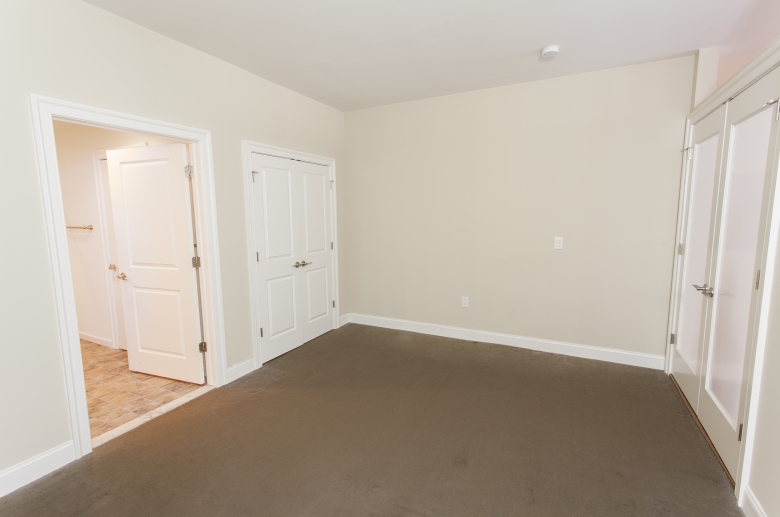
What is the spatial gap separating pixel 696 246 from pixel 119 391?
489cm

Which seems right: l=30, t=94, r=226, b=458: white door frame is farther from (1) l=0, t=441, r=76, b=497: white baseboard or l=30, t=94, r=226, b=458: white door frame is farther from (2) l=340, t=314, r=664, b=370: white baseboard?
(2) l=340, t=314, r=664, b=370: white baseboard

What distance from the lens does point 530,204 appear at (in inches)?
148

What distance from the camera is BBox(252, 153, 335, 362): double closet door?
11.6 ft

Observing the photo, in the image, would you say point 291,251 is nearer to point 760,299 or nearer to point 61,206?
point 61,206

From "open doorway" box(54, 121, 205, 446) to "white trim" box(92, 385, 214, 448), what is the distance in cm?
1

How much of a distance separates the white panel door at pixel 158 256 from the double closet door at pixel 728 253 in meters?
3.72

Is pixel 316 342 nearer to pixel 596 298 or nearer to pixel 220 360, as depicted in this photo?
pixel 220 360

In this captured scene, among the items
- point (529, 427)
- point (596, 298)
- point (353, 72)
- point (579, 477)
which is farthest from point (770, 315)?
point (353, 72)

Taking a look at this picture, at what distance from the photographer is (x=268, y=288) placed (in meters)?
3.63

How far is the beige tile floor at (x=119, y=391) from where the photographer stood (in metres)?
2.68

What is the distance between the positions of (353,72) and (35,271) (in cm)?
274

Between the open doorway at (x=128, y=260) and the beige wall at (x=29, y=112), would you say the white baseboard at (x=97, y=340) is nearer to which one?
the open doorway at (x=128, y=260)

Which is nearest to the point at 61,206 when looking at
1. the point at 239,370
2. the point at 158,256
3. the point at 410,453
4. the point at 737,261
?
the point at 158,256

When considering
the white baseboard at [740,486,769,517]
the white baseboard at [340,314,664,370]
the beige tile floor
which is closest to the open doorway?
the beige tile floor
